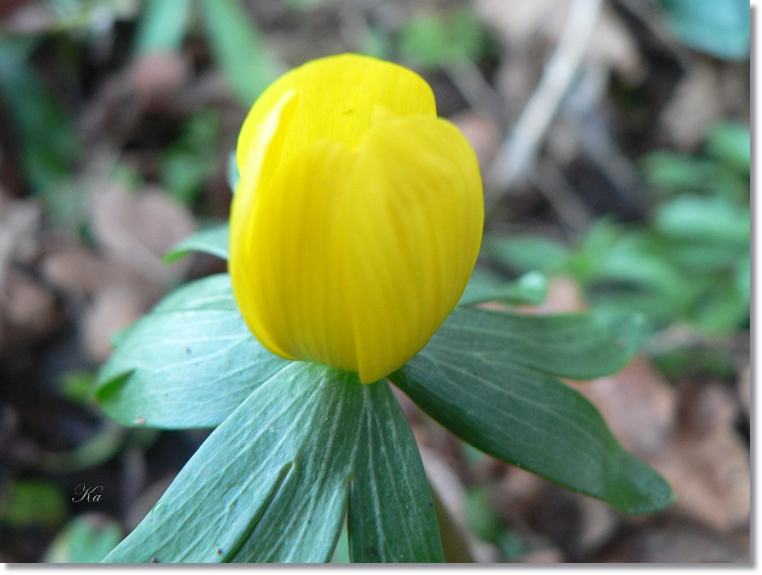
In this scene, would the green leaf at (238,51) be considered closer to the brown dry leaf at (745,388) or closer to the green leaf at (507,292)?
the green leaf at (507,292)

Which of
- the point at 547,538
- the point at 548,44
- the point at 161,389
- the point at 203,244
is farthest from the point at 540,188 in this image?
the point at 161,389

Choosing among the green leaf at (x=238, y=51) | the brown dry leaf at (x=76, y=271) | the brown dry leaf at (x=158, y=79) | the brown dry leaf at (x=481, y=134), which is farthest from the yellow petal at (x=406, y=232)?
the brown dry leaf at (x=158, y=79)

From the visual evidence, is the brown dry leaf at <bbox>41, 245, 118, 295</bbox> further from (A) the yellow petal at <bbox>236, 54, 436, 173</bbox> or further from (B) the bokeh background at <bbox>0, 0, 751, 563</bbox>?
(A) the yellow petal at <bbox>236, 54, 436, 173</bbox>

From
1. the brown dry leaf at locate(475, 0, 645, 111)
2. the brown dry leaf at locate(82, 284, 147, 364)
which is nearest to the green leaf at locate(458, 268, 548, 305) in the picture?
the brown dry leaf at locate(82, 284, 147, 364)

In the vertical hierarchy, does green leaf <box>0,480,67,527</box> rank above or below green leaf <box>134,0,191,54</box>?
below

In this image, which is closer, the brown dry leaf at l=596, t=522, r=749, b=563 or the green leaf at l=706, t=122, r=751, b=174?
the brown dry leaf at l=596, t=522, r=749, b=563

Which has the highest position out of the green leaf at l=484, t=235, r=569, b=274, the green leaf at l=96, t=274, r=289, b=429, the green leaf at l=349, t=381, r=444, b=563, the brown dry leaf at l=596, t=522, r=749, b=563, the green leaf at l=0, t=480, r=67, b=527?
the green leaf at l=96, t=274, r=289, b=429
